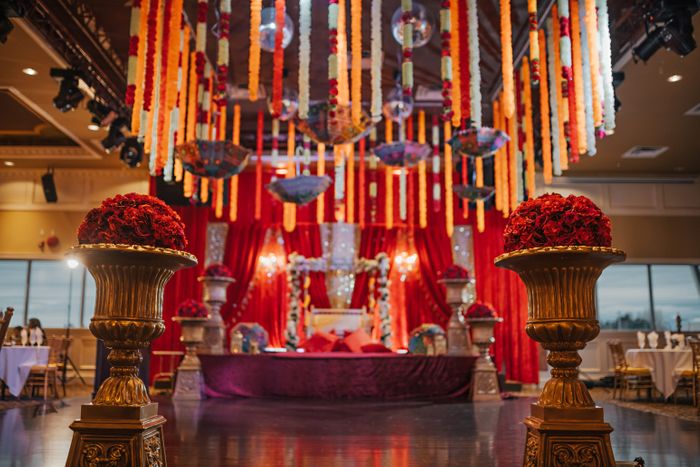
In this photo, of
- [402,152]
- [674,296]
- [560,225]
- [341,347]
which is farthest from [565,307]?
[674,296]

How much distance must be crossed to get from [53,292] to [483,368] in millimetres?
8481

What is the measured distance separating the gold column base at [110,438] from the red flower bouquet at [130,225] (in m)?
0.62

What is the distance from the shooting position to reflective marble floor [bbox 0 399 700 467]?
3.35 m

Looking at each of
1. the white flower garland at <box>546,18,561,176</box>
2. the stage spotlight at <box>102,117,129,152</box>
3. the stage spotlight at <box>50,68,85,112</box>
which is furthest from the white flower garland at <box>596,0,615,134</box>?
the stage spotlight at <box>102,117,129,152</box>

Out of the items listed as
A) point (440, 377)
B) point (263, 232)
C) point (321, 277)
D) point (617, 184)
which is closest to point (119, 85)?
A: point (263, 232)

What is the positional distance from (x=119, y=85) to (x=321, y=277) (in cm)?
470

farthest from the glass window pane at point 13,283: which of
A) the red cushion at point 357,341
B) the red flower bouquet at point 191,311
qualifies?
the red cushion at point 357,341

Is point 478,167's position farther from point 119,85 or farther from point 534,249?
point 534,249

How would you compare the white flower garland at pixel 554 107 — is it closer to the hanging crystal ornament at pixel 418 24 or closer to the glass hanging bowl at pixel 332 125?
the hanging crystal ornament at pixel 418 24

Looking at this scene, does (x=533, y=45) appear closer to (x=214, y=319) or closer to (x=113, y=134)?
(x=214, y=319)

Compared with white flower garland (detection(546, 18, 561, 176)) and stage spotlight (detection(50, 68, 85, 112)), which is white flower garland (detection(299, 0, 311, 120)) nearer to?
white flower garland (detection(546, 18, 561, 176))

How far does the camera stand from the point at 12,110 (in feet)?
29.5

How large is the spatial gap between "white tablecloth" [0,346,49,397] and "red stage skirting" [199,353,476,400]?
2173 mm

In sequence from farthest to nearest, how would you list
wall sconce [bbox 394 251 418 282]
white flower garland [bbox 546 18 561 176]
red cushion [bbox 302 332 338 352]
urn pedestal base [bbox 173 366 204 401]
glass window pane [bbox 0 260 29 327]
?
glass window pane [bbox 0 260 29 327] → wall sconce [bbox 394 251 418 282] → red cushion [bbox 302 332 338 352] → urn pedestal base [bbox 173 366 204 401] → white flower garland [bbox 546 18 561 176]
